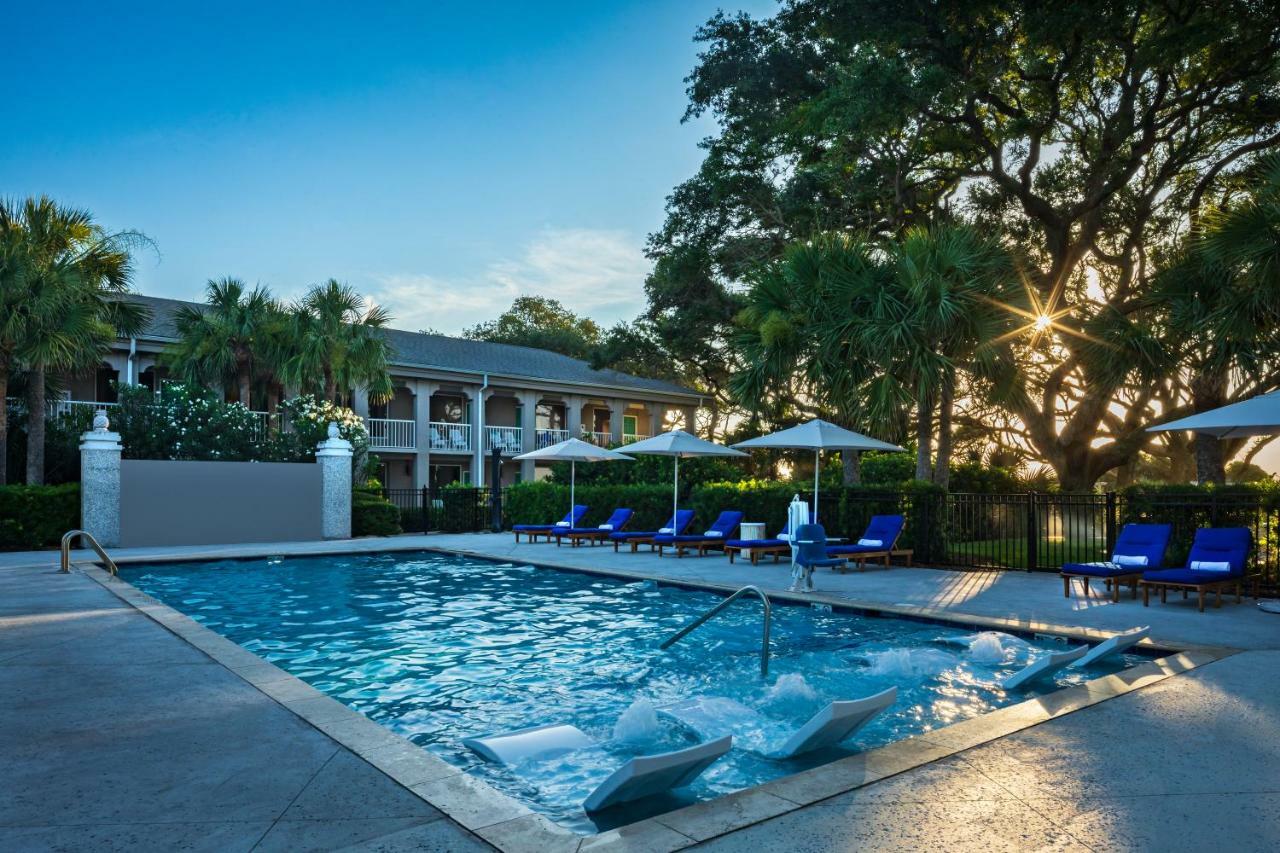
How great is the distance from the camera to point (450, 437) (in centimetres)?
3181

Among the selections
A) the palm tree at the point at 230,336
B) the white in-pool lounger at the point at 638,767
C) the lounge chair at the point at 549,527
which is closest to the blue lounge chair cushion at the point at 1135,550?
the white in-pool lounger at the point at 638,767

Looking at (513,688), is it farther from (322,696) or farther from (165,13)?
(165,13)

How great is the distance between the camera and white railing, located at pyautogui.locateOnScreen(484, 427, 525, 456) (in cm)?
3275

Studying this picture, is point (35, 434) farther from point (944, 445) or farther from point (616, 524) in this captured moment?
point (944, 445)

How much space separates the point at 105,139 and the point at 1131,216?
936 inches

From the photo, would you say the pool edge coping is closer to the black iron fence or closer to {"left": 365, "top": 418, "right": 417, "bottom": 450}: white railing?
the black iron fence

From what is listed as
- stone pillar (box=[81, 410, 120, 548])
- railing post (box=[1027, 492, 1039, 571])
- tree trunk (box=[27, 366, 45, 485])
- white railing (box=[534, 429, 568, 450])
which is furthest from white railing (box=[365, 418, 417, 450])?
railing post (box=[1027, 492, 1039, 571])

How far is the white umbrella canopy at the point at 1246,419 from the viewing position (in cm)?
970

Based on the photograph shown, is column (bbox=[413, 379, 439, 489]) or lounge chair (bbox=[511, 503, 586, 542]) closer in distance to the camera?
lounge chair (bbox=[511, 503, 586, 542])

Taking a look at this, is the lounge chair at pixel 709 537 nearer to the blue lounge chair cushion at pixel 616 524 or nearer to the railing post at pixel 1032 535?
the blue lounge chair cushion at pixel 616 524

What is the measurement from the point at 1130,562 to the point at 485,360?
85.8 ft

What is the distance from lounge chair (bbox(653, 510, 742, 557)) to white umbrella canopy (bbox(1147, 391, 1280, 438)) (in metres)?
8.20

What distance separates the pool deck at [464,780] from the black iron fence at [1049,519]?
5665 mm

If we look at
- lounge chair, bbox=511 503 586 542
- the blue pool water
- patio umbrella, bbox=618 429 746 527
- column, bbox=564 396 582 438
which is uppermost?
column, bbox=564 396 582 438
